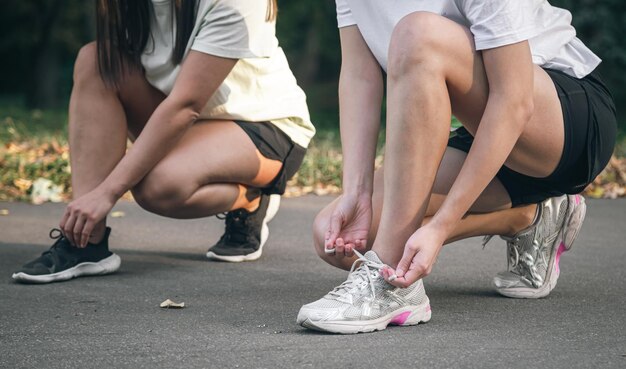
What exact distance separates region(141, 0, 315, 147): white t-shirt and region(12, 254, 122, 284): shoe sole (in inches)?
25.3

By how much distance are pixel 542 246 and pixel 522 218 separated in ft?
0.44

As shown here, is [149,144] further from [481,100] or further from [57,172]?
[57,172]

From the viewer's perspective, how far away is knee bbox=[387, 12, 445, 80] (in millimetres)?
2594

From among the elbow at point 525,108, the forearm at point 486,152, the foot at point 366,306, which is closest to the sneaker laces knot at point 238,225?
the foot at point 366,306

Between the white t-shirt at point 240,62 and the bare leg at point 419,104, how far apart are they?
107 centimetres

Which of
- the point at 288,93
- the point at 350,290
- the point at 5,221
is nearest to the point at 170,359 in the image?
the point at 350,290

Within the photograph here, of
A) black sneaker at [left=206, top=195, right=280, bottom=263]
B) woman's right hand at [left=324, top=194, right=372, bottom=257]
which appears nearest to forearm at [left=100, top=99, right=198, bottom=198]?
black sneaker at [left=206, top=195, right=280, bottom=263]

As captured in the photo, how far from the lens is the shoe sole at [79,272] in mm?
3500

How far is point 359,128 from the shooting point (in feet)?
9.84

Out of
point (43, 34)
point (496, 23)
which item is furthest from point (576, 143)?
point (43, 34)

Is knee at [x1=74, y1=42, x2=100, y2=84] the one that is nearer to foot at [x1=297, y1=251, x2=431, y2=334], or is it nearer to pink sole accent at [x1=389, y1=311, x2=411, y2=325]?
foot at [x1=297, y1=251, x2=431, y2=334]

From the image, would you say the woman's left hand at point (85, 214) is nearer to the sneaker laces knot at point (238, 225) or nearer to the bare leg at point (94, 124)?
the bare leg at point (94, 124)

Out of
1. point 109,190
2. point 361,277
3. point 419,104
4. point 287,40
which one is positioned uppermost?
point 419,104

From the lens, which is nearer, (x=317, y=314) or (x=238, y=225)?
(x=317, y=314)
